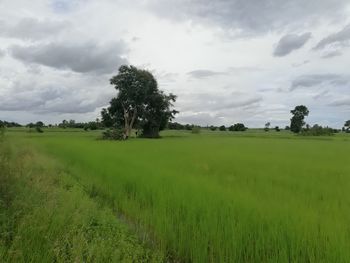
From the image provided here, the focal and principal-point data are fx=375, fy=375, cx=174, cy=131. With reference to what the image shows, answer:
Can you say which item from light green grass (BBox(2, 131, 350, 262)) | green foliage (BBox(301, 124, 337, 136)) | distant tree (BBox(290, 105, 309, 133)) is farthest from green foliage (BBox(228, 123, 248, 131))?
light green grass (BBox(2, 131, 350, 262))

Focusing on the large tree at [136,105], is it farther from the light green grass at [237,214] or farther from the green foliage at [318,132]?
the light green grass at [237,214]

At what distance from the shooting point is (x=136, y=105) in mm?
54875

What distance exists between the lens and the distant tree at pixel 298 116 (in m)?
98.4

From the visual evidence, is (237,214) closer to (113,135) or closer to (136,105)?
(113,135)

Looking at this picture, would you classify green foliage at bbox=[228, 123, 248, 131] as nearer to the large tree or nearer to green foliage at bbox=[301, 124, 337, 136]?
green foliage at bbox=[301, 124, 337, 136]

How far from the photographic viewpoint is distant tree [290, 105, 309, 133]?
323 ft

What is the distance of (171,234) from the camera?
5.84 metres

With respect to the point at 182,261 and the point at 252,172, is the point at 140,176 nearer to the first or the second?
the point at 252,172

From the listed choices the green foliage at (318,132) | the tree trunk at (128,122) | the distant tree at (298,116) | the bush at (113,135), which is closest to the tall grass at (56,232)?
the bush at (113,135)

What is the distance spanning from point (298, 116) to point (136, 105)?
58.3 m

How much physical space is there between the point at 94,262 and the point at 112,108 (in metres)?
51.9

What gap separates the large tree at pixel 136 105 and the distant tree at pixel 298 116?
53146 mm

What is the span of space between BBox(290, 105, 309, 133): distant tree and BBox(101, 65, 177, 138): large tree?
53.1 m

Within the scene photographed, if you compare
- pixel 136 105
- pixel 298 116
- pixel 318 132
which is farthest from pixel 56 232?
pixel 298 116
